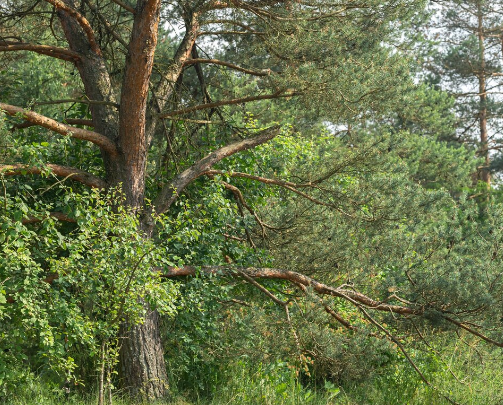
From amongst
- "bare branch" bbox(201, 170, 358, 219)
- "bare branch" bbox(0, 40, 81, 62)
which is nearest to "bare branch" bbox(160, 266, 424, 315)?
"bare branch" bbox(201, 170, 358, 219)

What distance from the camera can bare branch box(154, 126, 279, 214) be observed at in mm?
8828

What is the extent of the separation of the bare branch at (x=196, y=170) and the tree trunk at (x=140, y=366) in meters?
1.30

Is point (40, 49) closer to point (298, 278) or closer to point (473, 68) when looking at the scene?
point (298, 278)

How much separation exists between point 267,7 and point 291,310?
3.89 metres

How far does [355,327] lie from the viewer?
9062 millimetres

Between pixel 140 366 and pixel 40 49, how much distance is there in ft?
13.0

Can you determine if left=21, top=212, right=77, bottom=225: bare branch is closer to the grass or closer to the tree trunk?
the tree trunk

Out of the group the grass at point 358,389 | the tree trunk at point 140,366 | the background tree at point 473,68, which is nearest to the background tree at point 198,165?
the tree trunk at point 140,366

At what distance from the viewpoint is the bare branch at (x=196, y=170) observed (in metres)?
8.83

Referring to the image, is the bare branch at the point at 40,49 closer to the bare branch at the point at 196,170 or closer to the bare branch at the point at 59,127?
the bare branch at the point at 59,127

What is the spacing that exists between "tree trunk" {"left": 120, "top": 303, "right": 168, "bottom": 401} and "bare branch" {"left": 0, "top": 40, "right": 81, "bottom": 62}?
10.6 ft

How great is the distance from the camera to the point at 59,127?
307 inches

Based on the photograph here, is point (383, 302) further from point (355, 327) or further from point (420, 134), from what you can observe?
point (420, 134)

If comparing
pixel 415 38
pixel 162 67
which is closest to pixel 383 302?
pixel 162 67
